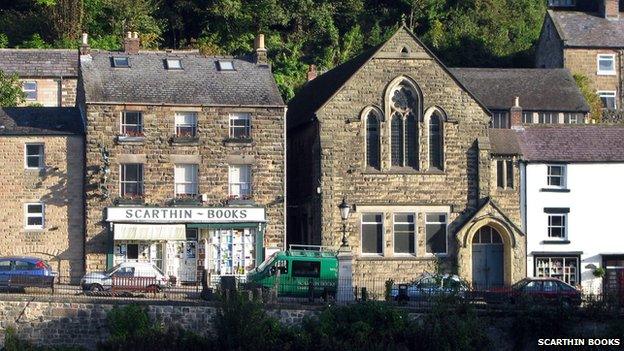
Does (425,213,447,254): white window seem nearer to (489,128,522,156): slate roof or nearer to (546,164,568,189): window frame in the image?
(489,128,522,156): slate roof

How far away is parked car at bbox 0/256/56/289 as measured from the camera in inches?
2154

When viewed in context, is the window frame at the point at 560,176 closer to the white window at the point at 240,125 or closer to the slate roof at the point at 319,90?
the slate roof at the point at 319,90

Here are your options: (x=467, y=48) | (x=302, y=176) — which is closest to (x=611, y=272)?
(x=302, y=176)

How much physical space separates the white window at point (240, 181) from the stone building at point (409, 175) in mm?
2709

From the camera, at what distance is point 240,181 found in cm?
6450

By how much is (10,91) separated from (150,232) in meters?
14.1

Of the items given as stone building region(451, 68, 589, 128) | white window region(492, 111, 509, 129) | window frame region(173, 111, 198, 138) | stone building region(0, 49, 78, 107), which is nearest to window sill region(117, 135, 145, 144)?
window frame region(173, 111, 198, 138)

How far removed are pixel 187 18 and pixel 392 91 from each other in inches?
1074

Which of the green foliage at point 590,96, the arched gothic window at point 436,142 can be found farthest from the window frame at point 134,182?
the green foliage at point 590,96

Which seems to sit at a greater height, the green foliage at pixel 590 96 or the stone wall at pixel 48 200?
the green foliage at pixel 590 96

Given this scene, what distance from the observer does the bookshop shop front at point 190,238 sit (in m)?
63.3

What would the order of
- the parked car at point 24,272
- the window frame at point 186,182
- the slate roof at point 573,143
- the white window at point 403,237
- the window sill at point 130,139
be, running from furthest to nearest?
1. the slate roof at point 573,143
2. the white window at point 403,237
3. the window frame at point 186,182
4. the window sill at point 130,139
5. the parked car at point 24,272

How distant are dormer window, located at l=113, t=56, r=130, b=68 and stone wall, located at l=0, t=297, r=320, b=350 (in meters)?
14.8

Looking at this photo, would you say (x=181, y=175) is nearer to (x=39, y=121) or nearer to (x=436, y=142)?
(x=39, y=121)
